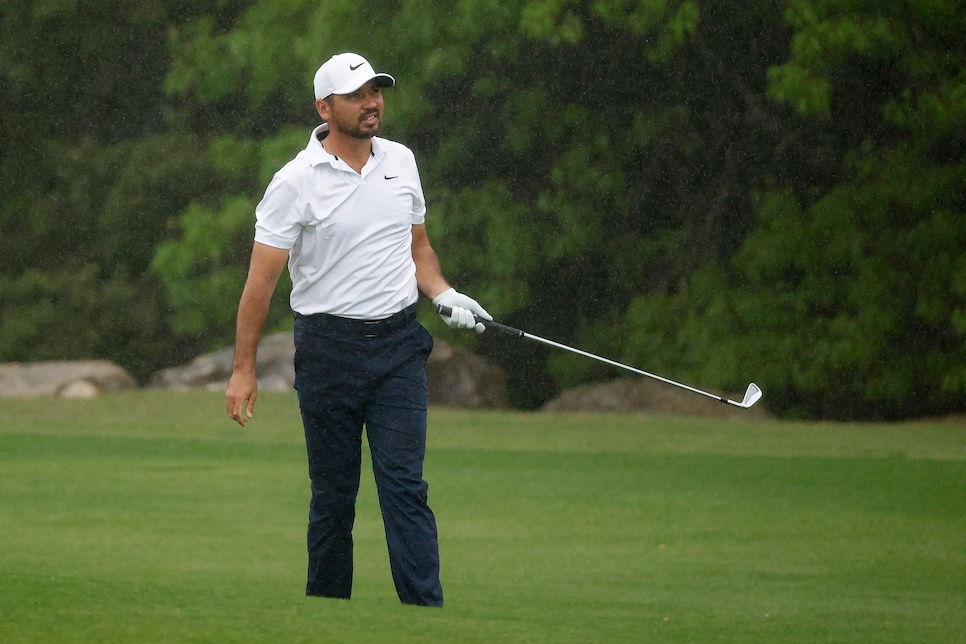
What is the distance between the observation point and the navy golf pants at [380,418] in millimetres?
6000

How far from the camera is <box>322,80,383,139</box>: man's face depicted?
19.6 ft

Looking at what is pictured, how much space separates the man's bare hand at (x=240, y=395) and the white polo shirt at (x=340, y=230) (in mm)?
300

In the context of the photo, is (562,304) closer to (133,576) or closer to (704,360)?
(704,360)

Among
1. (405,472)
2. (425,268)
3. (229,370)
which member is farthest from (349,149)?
(229,370)

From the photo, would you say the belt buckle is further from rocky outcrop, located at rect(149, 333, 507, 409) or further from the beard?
rocky outcrop, located at rect(149, 333, 507, 409)

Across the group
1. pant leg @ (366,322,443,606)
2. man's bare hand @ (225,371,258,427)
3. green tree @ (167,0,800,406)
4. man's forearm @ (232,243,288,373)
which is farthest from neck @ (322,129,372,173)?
green tree @ (167,0,800,406)

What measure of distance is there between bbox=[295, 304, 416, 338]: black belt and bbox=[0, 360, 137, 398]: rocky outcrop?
13774 mm

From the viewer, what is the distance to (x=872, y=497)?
11.0 metres

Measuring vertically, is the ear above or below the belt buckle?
above

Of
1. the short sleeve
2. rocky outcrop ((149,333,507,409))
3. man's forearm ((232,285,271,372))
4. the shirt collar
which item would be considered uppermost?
the shirt collar

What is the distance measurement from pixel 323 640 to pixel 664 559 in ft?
11.4

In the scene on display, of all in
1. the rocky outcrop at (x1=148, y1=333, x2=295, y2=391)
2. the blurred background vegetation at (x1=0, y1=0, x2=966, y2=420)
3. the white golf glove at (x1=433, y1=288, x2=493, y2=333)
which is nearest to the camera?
the white golf glove at (x1=433, y1=288, x2=493, y2=333)

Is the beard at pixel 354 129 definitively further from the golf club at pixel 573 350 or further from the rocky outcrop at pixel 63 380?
the rocky outcrop at pixel 63 380

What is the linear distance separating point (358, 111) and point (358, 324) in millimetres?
713
